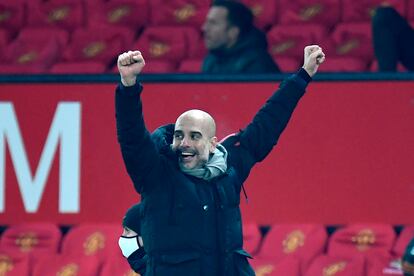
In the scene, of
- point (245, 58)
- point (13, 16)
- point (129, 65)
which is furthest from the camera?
point (13, 16)

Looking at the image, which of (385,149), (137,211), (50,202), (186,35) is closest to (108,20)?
(186,35)

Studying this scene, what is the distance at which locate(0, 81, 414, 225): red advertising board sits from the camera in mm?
8461

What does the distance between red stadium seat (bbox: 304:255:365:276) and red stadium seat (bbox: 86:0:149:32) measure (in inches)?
112

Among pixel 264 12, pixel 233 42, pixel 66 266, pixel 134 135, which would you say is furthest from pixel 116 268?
pixel 264 12

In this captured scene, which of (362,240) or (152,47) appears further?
(152,47)

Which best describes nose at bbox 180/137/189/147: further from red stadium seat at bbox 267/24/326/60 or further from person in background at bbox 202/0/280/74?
red stadium seat at bbox 267/24/326/60

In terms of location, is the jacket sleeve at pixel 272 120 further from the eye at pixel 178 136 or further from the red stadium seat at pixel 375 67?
the red stadium seat at pixel 375 67

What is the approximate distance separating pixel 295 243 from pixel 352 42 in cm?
186

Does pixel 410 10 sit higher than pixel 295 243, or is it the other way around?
pixel 410 10

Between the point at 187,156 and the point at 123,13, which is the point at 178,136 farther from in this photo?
the point at 123,13

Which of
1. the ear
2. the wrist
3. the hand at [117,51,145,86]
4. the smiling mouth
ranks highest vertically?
the hand at [117,51,145,86]

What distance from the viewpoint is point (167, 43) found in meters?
10.0

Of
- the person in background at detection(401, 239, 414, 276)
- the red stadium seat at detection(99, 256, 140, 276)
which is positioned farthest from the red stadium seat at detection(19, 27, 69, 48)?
the person in background at detection(401, 239, 414, 276)

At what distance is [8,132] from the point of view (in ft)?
28.8
